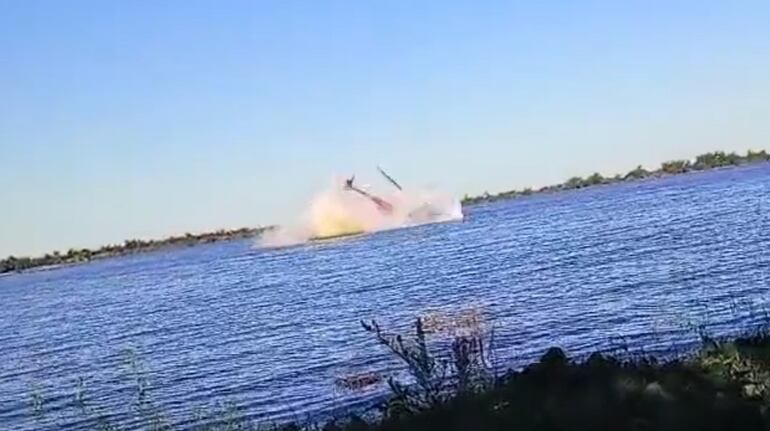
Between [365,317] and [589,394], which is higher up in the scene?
[589,394]

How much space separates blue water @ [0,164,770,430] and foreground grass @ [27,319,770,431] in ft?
20.2

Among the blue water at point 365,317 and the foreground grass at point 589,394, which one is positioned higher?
the foreground grass at point 589,394

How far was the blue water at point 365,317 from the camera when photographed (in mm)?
23891

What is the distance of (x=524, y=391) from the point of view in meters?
→ 10.7

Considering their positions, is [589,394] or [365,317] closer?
[589,394]

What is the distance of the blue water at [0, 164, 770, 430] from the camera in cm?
2389

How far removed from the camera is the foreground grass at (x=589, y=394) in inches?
363

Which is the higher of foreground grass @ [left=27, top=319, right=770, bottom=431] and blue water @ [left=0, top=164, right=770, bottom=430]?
foreground grass @ [left=27, top=319, right=770, bottom=431]

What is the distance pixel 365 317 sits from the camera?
36.8 metres

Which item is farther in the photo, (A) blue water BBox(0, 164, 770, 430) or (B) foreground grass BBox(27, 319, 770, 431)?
(A) blue water BBox(0, 164, 770, 430)

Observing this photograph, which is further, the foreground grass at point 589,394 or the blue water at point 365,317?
the blue water at point 365,317

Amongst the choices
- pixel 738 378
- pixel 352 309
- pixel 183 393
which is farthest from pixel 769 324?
pixel 352 309

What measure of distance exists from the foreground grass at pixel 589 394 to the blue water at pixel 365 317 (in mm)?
6144

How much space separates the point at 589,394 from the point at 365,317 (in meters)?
27.1
